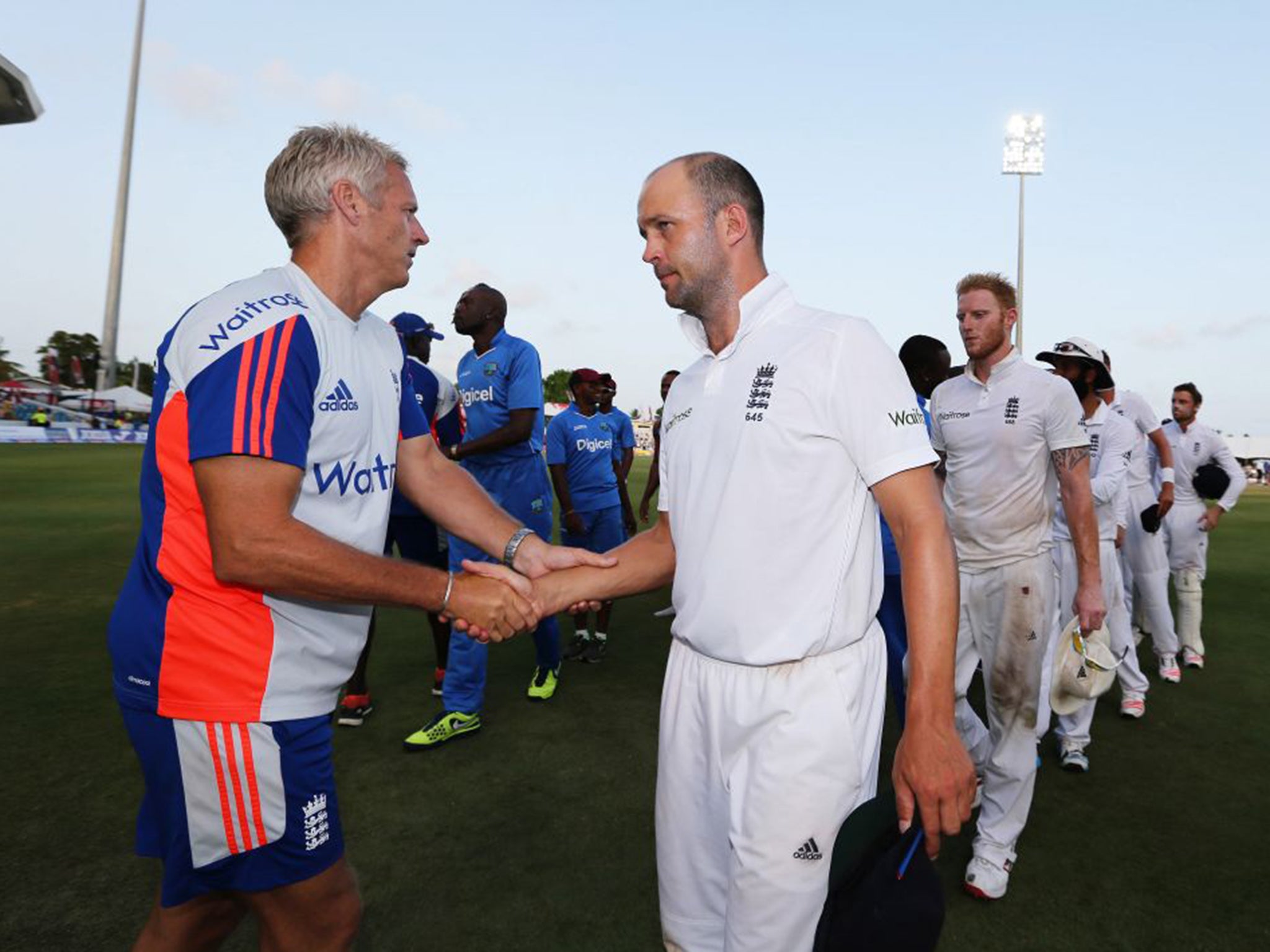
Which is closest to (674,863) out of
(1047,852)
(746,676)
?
(746,676)

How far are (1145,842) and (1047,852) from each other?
50cm

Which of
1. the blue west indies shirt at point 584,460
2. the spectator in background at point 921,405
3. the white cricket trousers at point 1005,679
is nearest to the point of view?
the white cricket trousers at point 1005,679

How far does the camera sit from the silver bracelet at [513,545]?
9.24 ft

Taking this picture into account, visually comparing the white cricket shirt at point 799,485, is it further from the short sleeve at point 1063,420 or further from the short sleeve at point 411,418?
the short sleeve at point 1063,420

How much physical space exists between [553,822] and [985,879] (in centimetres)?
187

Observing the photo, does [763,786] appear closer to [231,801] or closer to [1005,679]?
[231,801]

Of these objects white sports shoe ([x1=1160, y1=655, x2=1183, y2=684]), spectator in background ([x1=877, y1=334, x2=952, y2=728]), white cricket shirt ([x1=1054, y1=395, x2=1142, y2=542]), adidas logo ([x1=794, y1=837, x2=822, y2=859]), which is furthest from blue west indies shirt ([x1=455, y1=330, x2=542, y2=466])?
white sports shoe ([x1=1160, y1=655, x2=1183, y2=684])

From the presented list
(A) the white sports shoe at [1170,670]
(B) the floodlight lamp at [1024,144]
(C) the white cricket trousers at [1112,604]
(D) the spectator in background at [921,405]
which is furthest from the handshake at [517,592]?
(B) the floodlight lamp at [1024,144]

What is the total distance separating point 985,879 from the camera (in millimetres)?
3170

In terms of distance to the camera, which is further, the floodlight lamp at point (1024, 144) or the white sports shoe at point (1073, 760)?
the floodlight lamp at point (1024, 144)

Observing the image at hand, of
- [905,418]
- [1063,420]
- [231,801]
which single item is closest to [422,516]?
[231,801]

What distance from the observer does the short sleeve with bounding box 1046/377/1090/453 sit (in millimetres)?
3625

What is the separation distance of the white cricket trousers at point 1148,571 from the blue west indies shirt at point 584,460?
4.30 metres

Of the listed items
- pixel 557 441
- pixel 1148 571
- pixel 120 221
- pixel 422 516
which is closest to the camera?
pixel 422 516
